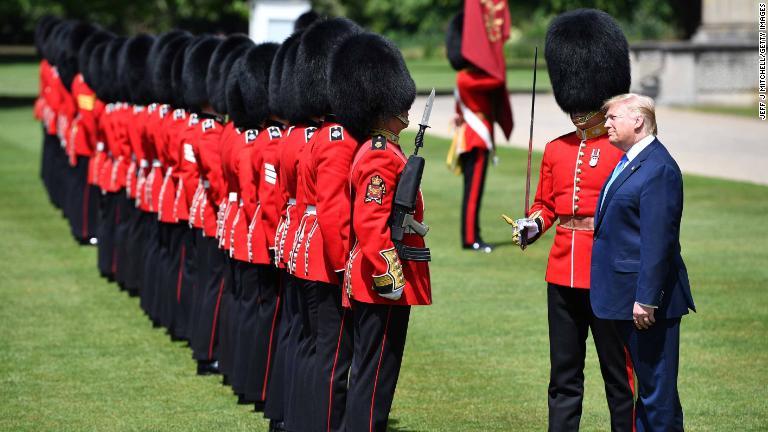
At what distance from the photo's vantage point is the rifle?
18.8 ft

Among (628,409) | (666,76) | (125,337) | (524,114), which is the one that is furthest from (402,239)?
(666,76)

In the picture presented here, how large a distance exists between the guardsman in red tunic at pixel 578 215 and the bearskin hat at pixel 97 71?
6.30m

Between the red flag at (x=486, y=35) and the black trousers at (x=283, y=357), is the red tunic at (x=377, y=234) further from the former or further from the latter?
the red flag at (x=486, y=35)

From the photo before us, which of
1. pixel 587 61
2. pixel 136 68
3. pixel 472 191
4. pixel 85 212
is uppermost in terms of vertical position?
pixel 587 61

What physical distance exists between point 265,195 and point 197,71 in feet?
6.34

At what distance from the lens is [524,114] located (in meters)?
27.7

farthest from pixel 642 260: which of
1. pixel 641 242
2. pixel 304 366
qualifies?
pixel 304 366

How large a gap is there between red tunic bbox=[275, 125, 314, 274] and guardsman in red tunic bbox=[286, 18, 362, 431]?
0.07 metres

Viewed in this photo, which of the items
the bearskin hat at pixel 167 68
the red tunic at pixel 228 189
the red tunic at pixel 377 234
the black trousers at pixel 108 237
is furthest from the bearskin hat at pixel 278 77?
the black trousers at pixel 108 237

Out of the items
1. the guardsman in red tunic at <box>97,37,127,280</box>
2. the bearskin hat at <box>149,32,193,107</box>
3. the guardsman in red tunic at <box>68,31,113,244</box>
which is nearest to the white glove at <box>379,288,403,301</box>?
the bearskin hat at <box>149,32,193,107</box>

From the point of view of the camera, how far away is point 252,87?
770cm

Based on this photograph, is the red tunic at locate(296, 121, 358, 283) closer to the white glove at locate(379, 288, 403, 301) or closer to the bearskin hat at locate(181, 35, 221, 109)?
the white glove at locate(379, 288, 403, 301)

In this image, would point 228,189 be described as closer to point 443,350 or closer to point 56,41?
A: point 443,350

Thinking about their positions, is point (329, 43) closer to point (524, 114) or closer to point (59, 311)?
point (59, 311)
